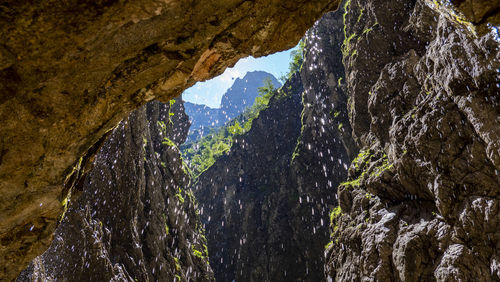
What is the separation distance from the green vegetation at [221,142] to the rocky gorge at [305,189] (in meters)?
20.1

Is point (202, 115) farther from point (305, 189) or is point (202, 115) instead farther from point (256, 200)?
point (305, 189)

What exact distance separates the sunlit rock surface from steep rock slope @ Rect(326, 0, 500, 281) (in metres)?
11.3

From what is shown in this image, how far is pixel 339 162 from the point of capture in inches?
1294

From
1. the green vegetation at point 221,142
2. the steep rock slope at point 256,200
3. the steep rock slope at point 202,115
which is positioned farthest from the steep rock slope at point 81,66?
the steep rock slope at point 202,115

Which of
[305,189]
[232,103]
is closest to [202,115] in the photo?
[232,103]

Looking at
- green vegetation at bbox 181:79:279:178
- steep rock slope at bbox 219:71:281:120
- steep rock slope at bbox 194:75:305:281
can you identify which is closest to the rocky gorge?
steep rock slope at bbox 194:75:305:281


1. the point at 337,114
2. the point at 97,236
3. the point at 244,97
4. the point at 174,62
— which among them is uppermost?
the point at 244,97

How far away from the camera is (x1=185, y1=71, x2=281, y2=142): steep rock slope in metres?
154

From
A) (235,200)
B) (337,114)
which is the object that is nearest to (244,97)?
(235,200)

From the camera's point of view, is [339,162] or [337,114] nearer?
[337,114]

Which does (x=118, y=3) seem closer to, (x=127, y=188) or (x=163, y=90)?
(x=163, y=90)

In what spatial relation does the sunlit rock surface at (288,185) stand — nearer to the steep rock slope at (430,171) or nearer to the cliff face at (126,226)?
the steep rock slope at (430,171)

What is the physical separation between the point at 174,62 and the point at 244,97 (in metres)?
152

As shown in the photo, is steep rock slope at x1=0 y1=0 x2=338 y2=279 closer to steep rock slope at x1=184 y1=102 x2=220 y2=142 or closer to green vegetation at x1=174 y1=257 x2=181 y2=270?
green vegetation at x1=174 y1=257 x2=181 y2=270
